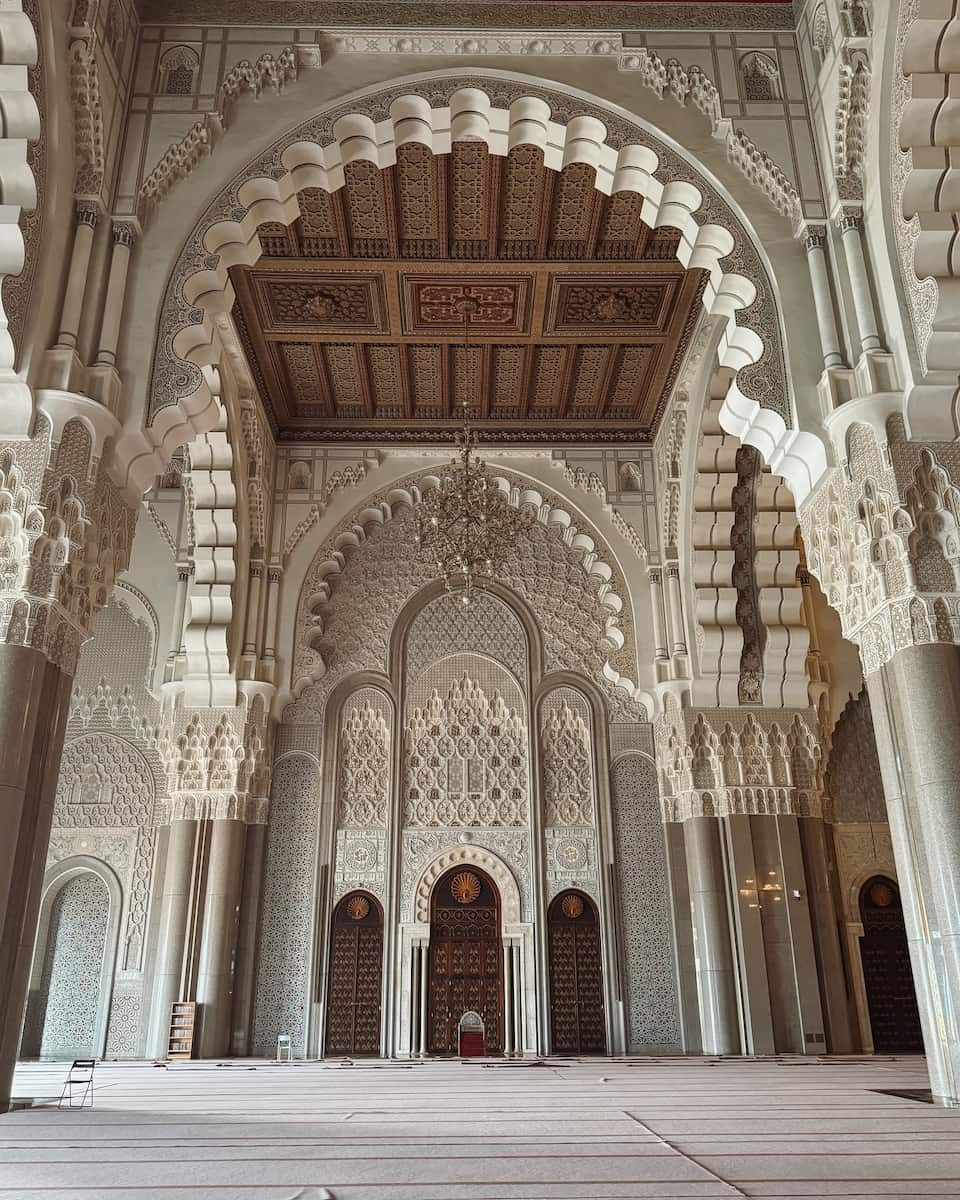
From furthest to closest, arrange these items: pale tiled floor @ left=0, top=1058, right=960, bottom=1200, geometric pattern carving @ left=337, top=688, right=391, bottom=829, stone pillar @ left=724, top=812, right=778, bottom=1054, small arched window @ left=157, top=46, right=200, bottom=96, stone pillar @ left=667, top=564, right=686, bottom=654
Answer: geometric pattern carving @ left=337, top=688, right=391, bottom=829 → stone pillar @ left=667, top=564, right=686, bottom=654 → stone pillar @ left=724, top=812, right=778, bottom=1054 → small arched window @ left=157, top=46, right=200, bottom=96 → pale tiled floor @ left=0, top=1058, right=960, bottom=1200

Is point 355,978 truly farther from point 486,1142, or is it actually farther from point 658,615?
point 486,1142

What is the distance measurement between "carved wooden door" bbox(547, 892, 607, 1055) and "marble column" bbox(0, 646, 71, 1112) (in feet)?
19.3

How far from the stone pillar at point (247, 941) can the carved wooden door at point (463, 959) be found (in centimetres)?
169

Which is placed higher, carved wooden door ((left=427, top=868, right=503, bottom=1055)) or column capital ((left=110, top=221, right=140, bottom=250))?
column capital ((left=110, top=221, right=140, bottom=250))

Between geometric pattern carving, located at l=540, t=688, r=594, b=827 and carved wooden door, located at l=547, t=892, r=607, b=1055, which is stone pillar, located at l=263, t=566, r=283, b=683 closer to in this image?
geometric pattern carving, located at l=540, t=688, r=594, b=827

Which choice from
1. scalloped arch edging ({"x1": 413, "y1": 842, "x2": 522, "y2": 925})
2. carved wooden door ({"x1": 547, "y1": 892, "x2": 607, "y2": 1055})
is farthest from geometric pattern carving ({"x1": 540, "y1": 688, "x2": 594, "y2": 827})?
carved wooden door ({"x1": 547, "y1": 892, "x2": 607, "y2": 1055})

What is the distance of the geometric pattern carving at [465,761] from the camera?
33.0ft

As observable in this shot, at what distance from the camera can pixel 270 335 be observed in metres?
9.23

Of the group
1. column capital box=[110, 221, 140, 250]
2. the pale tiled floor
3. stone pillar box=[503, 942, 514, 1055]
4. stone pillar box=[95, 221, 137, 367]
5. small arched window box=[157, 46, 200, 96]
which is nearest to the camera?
the pale tiled floor

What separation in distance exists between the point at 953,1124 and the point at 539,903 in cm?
657

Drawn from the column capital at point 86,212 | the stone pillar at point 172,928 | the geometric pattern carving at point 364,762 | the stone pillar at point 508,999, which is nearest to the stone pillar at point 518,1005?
the stone pillar at point 508,999

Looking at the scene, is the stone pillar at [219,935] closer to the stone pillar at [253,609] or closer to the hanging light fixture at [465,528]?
the stone pillar at [253,609]

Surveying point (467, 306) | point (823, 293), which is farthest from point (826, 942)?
point (467, 306)

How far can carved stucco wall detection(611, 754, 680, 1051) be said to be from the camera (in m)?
9.27
